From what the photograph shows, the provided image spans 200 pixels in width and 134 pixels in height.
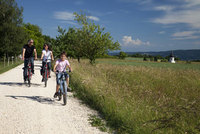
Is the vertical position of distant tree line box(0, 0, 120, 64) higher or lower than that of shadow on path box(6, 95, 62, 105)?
higher

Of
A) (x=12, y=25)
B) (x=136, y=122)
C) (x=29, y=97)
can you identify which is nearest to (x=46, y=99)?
(x=29, y=97)

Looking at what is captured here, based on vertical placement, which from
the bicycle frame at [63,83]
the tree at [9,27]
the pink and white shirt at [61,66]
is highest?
the tree at [9,27]

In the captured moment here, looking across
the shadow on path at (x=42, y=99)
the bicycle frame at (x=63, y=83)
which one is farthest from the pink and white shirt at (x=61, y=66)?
the shadow on path at (x=42, y=99)

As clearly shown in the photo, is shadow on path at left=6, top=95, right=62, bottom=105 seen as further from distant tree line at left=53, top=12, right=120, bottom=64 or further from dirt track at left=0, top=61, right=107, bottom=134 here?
distant tree line at left=53, top=12, right=120, bottom=64

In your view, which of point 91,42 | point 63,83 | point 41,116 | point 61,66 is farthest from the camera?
point 91,42

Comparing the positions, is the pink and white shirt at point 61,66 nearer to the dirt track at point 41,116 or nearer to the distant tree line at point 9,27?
the dirt track at point 41,116

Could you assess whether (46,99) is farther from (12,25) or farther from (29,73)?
(12,25)

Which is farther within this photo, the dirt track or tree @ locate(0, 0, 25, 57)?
tree @ locate(0, 0, 25, 57)

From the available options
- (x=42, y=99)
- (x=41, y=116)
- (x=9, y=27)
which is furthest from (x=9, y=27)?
(x=41, y=116)

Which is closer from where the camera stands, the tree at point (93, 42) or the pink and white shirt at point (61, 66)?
the pink and white shirt at point (61, 66)

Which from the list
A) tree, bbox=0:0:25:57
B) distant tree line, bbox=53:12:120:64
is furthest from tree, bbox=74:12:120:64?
tree, bbox=0:0:25:57

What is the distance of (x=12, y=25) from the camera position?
28.9 meters

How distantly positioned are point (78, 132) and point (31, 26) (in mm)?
72075

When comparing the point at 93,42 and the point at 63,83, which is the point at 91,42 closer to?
the point at 93,42
